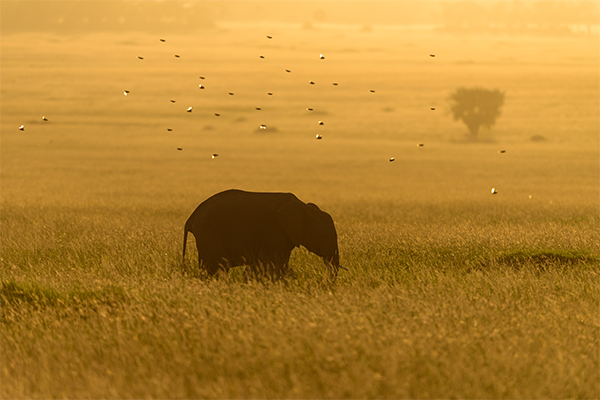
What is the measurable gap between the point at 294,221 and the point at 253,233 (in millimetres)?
802

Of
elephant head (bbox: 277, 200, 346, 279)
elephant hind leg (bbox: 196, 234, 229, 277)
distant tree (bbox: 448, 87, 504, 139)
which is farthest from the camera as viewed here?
distant tree (bbox: 448, 87, 504, 139)

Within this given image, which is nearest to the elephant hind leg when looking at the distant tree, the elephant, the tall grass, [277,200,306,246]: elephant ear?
the elephant

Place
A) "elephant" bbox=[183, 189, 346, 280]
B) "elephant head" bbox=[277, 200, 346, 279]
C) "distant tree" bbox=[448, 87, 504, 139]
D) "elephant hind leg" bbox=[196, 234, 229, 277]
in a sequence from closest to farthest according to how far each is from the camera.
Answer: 1. "elephant head" bbox=[277, 200, 346, 279]
2. "elephant" bbox=[183, 189, 346, 280]
3. "elephant hind leg" bbox=[196, 234, 229, 277]
4. "distant tree" bbox=[448, 87, 504, 139]

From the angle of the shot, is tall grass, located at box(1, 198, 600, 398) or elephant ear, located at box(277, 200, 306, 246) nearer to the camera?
tall grass, located at box(1, 198, 600, 398)

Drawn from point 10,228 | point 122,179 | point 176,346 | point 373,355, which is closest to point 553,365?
point 373,355

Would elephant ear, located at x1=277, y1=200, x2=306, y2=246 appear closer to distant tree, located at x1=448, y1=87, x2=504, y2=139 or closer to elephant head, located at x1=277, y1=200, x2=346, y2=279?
elephant head, located at x1=277, y1=200, x2=346, y2=279

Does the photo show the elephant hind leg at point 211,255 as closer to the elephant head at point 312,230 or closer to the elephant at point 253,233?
the elephant at point 253,233

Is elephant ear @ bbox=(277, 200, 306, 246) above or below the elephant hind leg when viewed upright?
above

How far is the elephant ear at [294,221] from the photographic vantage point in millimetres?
11062

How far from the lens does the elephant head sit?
36.2 ft

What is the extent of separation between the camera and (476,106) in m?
84.5

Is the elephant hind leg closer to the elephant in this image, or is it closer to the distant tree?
the elephant

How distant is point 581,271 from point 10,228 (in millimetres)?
15731

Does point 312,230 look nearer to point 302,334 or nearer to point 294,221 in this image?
point 294,221
